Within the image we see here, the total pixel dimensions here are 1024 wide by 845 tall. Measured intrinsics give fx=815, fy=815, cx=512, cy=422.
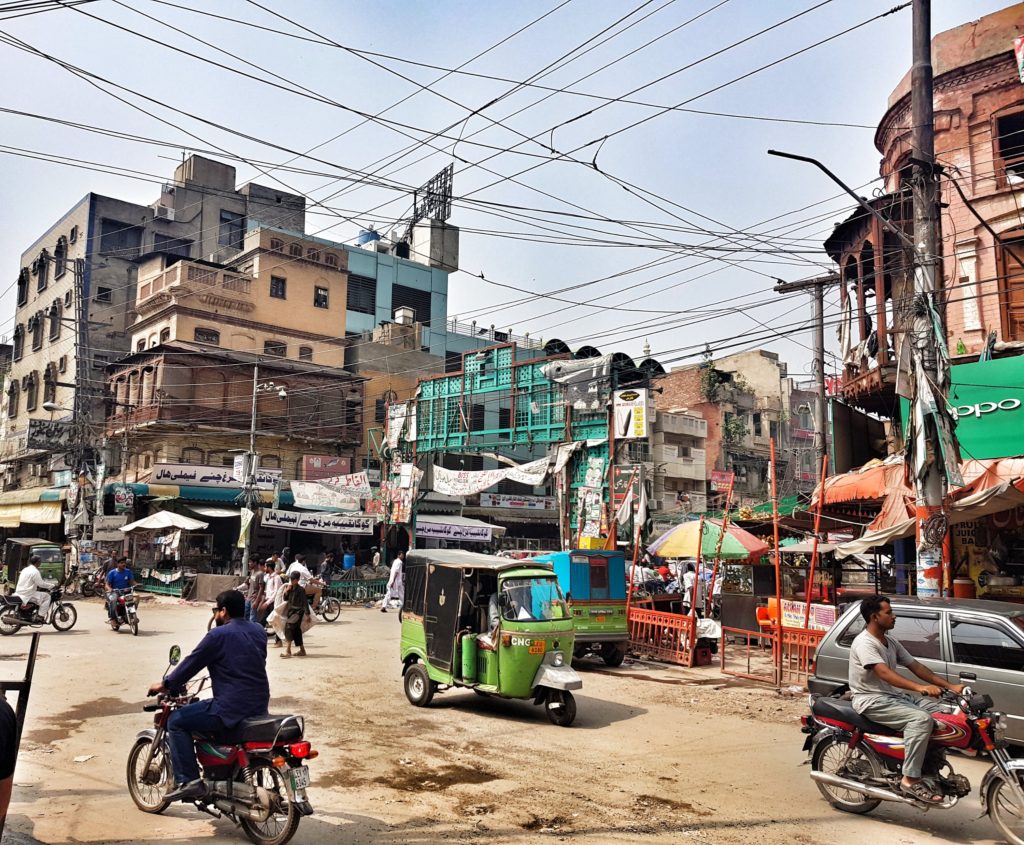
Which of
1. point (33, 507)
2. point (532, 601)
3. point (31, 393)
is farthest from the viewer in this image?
point (31, 393)

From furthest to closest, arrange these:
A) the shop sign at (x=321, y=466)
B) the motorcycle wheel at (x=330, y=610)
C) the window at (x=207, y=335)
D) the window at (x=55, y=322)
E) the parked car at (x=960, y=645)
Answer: the window at (x=55, y=322) < the window at (x=207, y=335) < the shop sign at (x=321, y=466) < the motorcycle wheel at (x=330, y=610) < the parked car at (x=960, y=645)

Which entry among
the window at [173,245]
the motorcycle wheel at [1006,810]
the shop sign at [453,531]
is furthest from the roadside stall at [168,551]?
the motorcycle wheel at [1006,810]

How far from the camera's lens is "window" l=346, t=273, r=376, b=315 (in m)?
51.7

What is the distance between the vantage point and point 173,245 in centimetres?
5044

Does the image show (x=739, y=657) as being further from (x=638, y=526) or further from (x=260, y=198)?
(x=260, y=198)

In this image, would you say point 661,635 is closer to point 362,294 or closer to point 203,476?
point 203,476

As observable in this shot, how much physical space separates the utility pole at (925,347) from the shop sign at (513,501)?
30.0m

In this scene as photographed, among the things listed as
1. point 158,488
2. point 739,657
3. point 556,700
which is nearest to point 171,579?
Answer: point 158,488

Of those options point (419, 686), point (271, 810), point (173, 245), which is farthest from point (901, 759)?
point (173, 245)

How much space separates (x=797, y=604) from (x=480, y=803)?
8.30 metres

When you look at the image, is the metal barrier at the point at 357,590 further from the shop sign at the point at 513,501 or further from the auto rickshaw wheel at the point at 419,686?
the auto rickshaw wheel at the point at 419,686

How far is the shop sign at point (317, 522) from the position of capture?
29.6 meters

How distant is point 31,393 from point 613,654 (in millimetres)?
49283

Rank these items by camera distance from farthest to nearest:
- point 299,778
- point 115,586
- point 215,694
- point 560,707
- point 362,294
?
point 362,294
point 115,586
point 560,707
point 215,694
point 299,778
